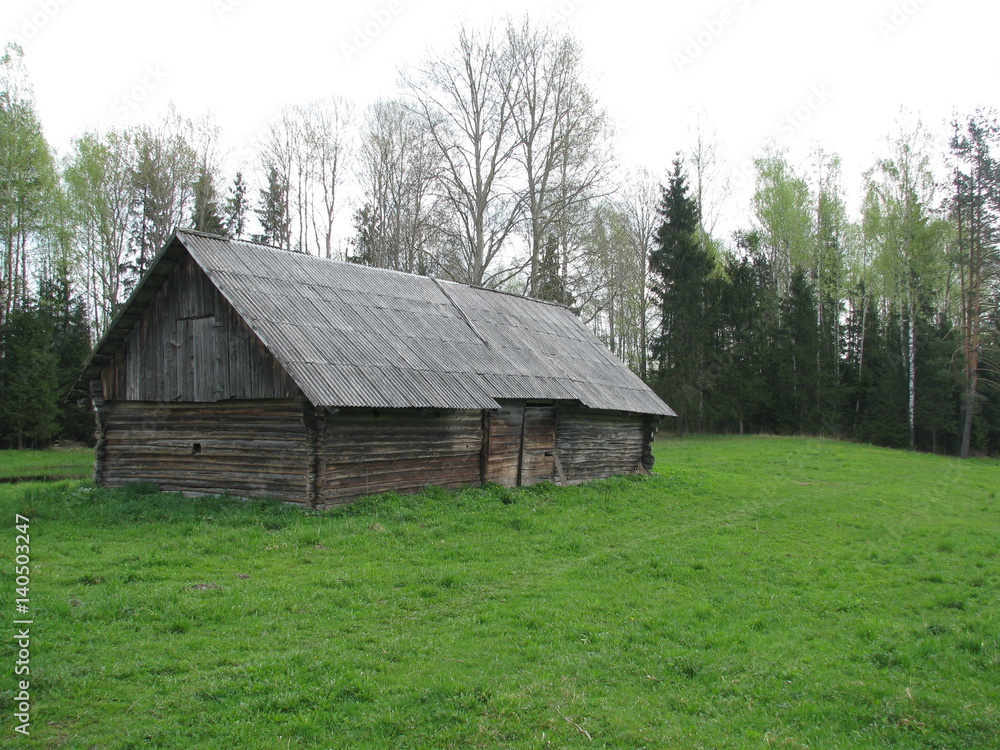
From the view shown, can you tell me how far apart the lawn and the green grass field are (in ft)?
32.0

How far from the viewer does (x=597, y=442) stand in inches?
757

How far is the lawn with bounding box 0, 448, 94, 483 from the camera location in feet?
71.6

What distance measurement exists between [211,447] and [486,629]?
896cm

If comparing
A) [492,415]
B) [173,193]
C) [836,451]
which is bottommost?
[836,451]

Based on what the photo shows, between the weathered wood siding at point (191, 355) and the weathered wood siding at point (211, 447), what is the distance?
1.13 ft

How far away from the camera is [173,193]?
1169 inches

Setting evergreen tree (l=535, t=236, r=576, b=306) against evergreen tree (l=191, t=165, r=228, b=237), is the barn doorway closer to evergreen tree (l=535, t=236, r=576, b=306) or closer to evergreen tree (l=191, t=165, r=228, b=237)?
evergreen tree (l=535, t=236, r=576, b=306)

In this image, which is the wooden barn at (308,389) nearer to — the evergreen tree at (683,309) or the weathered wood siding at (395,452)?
the weathered wood siding at (395,452)

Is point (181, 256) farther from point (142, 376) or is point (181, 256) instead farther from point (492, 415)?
point (492, 415)

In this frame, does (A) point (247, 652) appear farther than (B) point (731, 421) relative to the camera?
No

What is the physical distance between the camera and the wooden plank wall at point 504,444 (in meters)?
15.7

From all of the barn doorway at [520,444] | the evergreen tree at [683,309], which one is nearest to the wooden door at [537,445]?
the barn doorway at [520,444]

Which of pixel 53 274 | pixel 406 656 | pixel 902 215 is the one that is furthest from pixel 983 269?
pixel 53 274

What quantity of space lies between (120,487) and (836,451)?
92.6ft
